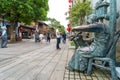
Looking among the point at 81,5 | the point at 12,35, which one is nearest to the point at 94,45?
the point at 81,5

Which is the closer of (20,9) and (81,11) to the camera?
(81,11)

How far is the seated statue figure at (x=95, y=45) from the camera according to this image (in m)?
5.39

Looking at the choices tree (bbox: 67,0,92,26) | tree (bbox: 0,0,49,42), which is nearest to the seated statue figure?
tree (bbox: 67,0,92,26)

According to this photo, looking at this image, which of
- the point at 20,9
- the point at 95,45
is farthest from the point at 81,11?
the point at 20,9

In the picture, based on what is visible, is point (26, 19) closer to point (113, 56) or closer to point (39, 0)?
point (39, 0)

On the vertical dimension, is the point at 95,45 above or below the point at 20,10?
below

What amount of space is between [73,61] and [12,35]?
84.7 feet

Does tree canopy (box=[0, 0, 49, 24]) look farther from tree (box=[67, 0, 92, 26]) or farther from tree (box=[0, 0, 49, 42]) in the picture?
tree (box=[67, 0, 92, 26])

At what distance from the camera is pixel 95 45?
5871 mm

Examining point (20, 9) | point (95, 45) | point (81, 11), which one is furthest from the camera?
point (20, 9)

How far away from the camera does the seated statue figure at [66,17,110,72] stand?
539 centimetres

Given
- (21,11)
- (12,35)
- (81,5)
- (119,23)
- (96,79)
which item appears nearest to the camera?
(96,79)

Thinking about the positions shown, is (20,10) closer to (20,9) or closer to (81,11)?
(20,9)

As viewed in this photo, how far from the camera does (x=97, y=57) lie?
5.69 m
